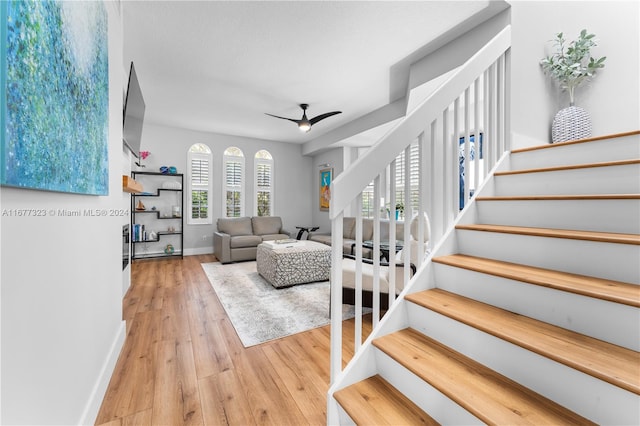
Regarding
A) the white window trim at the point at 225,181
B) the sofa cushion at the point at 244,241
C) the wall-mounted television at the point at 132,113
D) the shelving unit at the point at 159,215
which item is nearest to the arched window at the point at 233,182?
the white window trim at the point at 225,181

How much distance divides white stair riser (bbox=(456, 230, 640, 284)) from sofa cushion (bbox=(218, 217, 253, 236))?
16.5ft

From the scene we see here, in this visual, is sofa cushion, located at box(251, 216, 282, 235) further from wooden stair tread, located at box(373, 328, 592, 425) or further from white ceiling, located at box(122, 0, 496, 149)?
wooden stair tread, located at box(373, 328, 592, 425)

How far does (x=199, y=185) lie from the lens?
244 inches

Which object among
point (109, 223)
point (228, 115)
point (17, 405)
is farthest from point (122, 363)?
point (228, 115)

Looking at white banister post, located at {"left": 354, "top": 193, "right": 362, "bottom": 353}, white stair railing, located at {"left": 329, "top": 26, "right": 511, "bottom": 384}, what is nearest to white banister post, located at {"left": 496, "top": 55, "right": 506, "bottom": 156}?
white stair railing, located at {"left": 329, "top": 26, "right": 511, "bottom": 384}

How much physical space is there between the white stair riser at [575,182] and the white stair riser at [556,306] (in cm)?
80

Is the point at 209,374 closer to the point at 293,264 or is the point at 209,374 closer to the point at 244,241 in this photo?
the point at 293,264

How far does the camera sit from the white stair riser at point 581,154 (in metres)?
1.55

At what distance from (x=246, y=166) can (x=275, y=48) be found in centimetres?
414

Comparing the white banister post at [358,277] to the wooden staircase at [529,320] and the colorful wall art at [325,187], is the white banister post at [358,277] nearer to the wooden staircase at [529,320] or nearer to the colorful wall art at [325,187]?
the wooden staircase at [529,320]

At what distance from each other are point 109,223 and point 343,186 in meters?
1.70

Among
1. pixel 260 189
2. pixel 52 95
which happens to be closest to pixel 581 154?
pixel 52 95

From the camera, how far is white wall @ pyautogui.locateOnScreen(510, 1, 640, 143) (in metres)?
2.37

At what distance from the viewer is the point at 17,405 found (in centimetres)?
79
